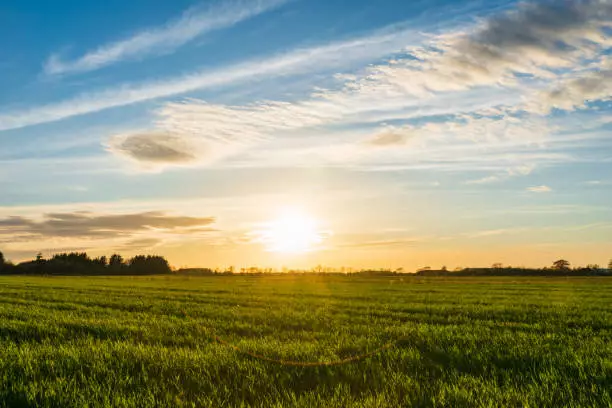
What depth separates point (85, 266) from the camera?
169 meters

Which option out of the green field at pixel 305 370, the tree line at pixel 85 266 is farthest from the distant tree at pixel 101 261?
the green field at pixel 305 370

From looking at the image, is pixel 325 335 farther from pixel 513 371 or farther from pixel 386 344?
pixel 513 371

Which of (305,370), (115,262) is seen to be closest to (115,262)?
(115,262)

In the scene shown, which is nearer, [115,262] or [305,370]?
[305,370]

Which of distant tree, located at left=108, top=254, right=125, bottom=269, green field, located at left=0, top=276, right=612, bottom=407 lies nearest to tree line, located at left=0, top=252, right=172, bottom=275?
distant tree, located at left=108, top=254, right=125, bottom=269

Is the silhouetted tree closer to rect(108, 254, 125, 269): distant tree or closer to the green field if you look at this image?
rect(108, 254, 125, 269): distant tree

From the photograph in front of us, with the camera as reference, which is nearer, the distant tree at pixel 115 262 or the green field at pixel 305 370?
the green field at pixel 305 370

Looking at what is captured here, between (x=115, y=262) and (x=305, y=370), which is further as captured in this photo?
(x=115, y=262)

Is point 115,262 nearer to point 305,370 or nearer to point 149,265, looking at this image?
point 149,265

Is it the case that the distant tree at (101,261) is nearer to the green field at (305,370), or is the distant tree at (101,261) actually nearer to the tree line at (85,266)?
the tree line at (85,266)

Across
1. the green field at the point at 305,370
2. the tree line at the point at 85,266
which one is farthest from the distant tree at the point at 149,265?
the green field at the point at 305,370

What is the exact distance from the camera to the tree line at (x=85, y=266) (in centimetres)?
15890

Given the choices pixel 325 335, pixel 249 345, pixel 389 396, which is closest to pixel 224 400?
pixel 389 396

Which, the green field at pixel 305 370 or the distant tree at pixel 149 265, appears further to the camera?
the distant tree at pixel 149 265
